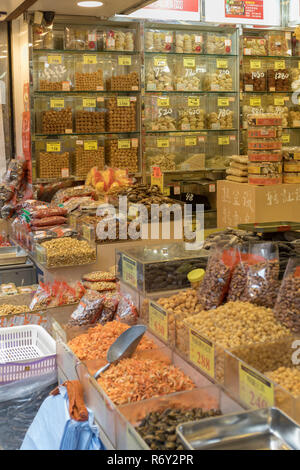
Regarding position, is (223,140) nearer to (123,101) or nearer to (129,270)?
(123,101)

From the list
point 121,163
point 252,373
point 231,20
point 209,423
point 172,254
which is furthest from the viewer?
point 231,20

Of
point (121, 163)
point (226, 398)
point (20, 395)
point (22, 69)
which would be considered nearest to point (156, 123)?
point (121, 163)

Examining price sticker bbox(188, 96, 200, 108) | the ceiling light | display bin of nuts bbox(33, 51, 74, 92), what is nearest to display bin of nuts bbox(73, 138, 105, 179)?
display bin of nuts bbox(33, 51, 74, 92)

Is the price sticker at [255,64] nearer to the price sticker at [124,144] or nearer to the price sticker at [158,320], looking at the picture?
the price sticker at [124,144]

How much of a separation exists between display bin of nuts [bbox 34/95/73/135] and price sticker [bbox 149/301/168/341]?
356 centimetres

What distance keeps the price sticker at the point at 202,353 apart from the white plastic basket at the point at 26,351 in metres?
0.63

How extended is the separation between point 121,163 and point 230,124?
1.37m

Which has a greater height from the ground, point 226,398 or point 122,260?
point 122,260

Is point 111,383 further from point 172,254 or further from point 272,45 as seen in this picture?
point 272,45

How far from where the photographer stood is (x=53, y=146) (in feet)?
17.3

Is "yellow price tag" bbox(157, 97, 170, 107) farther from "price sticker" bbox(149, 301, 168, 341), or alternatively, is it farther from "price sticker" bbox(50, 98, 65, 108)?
"price sticker" bbox(149, 301, 168, 341)

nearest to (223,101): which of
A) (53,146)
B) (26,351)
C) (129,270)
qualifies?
(53,146)

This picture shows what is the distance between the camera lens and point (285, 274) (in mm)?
1694

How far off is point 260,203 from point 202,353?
293 centimetres
